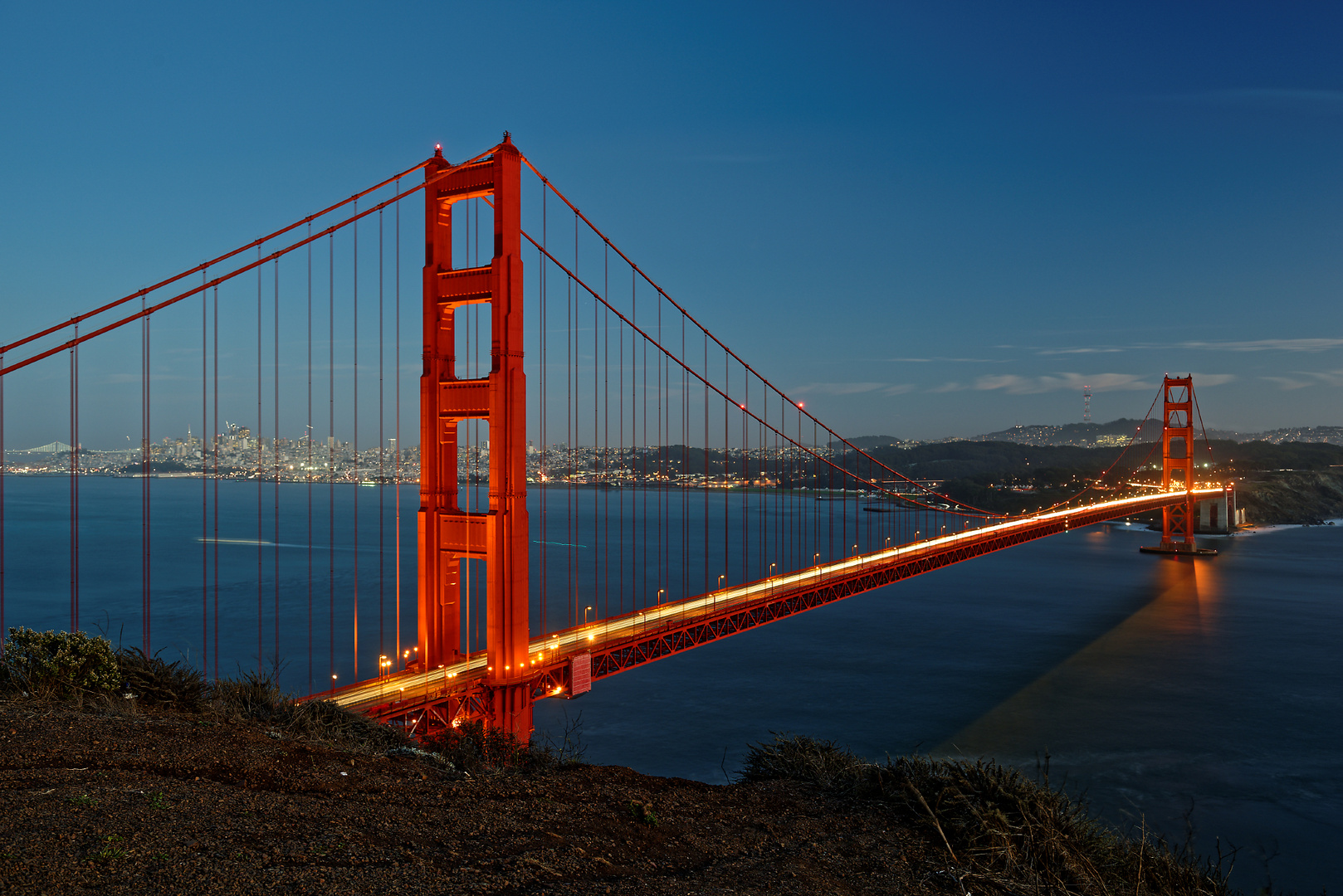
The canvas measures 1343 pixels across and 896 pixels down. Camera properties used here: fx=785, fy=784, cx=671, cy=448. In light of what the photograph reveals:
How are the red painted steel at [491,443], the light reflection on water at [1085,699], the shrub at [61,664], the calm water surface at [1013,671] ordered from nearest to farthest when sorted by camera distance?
1. the shrub at [61,664]
2. the red painted steel at [491,443]
3. the light reflection on water at [1085,699]
4. the calm water surface at [1013,671]

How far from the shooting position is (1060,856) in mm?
5160

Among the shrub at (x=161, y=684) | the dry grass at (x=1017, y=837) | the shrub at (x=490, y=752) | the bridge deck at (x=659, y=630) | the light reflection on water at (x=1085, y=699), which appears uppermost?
the shrub at (x=161, y=684)

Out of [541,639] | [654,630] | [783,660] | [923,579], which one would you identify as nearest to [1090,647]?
[783,660]

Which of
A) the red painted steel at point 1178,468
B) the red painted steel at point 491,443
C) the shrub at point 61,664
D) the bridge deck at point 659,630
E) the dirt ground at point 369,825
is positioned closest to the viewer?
the dirt ground at point 369,825

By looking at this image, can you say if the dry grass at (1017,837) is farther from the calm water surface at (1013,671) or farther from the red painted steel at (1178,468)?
the red painted steel at (1178,468)

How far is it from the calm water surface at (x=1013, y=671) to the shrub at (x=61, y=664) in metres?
9.10

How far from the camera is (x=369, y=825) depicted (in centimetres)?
475

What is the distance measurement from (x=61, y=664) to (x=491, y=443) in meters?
6.91

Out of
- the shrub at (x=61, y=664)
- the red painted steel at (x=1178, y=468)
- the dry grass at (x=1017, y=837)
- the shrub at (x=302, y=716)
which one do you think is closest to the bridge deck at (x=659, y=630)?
the shrub at (x=302, y=716)

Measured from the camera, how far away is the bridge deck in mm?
12094

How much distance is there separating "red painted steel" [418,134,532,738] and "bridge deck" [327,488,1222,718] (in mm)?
615

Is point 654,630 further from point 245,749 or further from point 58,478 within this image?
point 58,478

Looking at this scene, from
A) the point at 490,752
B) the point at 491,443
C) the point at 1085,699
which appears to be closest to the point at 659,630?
the point at 491,443

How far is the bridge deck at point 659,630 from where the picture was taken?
39.7ft
